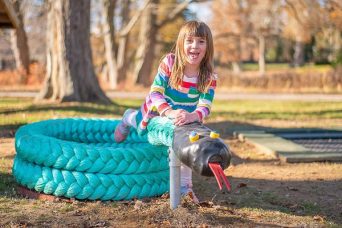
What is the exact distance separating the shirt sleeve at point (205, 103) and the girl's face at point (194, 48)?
27 cm

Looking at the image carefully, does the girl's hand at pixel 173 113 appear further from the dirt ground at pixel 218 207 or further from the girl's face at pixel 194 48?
the dirt ground at pixel 218 207

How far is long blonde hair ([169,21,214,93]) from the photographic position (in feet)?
13.8

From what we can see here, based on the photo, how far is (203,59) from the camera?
4.41 m

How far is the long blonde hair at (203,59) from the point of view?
421cm

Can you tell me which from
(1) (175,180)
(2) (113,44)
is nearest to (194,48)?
(1) (175,180)

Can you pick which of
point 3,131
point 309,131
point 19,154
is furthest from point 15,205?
point 309,131

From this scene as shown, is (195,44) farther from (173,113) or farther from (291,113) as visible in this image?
(291,113)

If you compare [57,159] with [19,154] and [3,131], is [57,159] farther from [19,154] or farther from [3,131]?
[3,131]

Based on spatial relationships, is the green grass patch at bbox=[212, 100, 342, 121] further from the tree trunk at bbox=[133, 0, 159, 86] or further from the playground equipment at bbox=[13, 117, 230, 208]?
the tree trunk at bbox=[133, 0, 159, 86]

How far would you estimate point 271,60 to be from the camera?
7100cm

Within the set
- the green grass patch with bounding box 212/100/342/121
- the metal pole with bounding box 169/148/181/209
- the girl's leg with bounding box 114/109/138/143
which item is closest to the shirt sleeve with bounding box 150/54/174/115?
the metal pole with bounding box 169/148/181/209

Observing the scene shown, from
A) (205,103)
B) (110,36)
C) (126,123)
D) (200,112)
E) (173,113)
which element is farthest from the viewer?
(110,36)

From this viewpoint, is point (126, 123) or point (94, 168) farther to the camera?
point (126, 123)

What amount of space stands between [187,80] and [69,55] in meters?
9.04
